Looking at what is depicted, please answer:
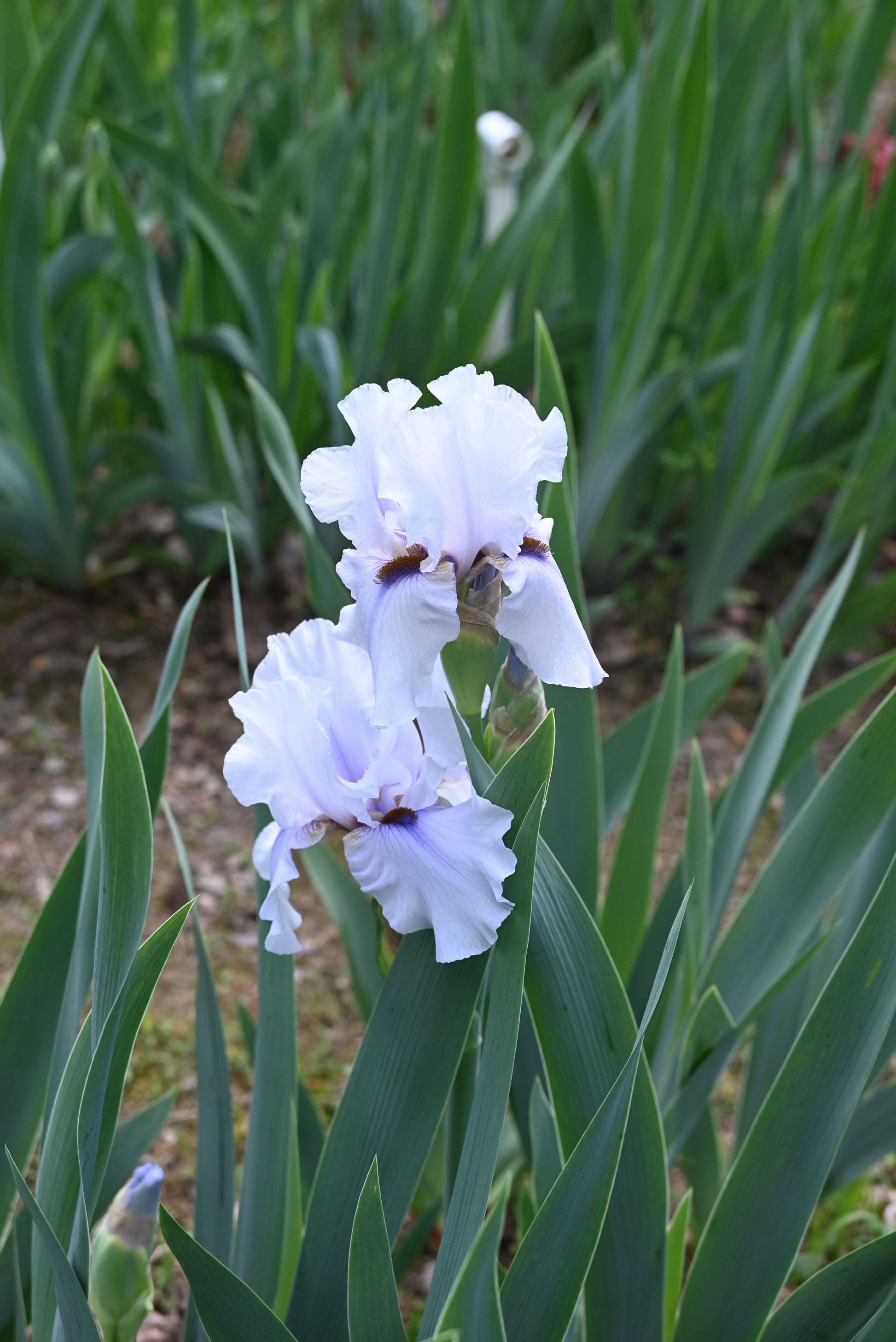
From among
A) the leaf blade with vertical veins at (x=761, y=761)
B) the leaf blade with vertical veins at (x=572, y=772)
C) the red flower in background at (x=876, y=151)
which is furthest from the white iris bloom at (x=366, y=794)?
the red flower in background at (x=876, y=151)

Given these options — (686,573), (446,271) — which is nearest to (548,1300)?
(446,271)

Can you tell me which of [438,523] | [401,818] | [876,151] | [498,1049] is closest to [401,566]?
[438,523]

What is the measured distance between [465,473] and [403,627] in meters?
0.08

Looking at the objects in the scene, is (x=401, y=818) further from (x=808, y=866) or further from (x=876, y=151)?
A: (x=876, y=151)

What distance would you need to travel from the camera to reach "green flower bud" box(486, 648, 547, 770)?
0.59 meters

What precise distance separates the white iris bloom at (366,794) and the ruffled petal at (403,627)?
0.02 metres

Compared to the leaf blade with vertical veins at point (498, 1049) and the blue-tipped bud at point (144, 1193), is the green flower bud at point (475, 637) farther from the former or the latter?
the blue-tipped bud at point (144, 1193)

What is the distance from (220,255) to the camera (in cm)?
163

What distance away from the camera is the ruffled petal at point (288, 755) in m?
0.57

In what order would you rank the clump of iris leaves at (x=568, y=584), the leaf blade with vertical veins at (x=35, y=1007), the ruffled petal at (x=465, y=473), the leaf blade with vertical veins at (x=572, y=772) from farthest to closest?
the leaf blade with vertical veins at (x=572, y=772)
the leaf blade with vertical veins at (x=35, y=1007)
the clump of iris leaves at (x=568, y=584)
the ruffled petal at (x=465, y=473)

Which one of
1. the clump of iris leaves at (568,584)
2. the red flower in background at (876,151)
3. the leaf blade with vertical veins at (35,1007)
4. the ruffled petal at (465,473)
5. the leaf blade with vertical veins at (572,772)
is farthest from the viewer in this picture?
the red flower in background at (876,151)

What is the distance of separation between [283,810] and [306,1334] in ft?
1.17

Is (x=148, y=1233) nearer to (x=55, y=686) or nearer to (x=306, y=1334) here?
(x=306, y=1334)

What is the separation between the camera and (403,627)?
52cm
